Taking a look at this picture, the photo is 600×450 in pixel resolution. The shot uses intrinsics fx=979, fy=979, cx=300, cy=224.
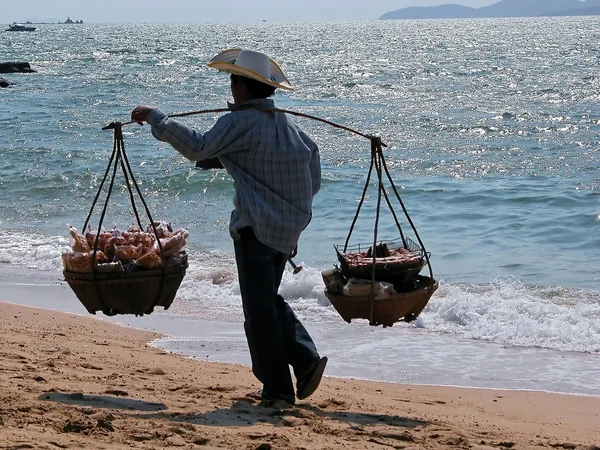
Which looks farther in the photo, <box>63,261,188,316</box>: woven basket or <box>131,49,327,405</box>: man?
<box>63,261,188,316</box>: woven basket

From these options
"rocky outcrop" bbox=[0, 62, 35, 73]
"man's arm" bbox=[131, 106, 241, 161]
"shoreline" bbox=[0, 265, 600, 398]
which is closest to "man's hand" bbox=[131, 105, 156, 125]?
"man's arm" bbox=[131, 106, 241, 161]

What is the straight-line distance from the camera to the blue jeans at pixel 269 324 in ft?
13.1

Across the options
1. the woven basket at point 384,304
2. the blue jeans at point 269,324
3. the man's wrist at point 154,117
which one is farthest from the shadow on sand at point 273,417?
the man's wrist at point 154,117

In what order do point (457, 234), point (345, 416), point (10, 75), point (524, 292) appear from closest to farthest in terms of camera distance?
point (345, 416) < point (524, 292) < point (457, 234) < point (10, 75)

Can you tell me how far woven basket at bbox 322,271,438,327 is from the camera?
14.6ft

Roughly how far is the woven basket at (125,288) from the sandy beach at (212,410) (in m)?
0.38

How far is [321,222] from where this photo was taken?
11.9 meters

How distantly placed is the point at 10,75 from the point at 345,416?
41.6 metres

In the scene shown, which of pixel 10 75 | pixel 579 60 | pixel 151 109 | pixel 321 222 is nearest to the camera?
pixel 151 109

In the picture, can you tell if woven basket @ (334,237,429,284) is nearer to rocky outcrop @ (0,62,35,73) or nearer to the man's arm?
the man's arm

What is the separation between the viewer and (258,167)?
392 centimetres

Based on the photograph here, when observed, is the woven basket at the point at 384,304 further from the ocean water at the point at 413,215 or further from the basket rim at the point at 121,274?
the ocean water at the point at 413,215

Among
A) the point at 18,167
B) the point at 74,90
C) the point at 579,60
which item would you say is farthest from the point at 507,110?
the point at 579,60

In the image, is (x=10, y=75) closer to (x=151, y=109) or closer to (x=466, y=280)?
(x=466, y=280)
